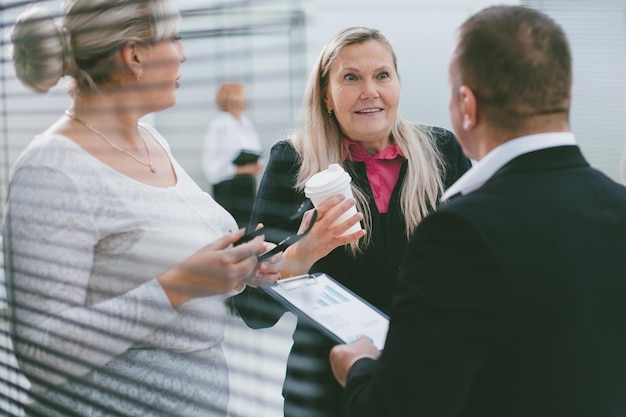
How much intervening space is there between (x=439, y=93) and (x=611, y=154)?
1851 mm

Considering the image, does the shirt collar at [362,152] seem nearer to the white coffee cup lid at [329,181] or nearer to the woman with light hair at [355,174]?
the woman with light hair at [355,174]

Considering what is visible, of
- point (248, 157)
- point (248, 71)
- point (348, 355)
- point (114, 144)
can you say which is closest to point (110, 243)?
point (114, 144)

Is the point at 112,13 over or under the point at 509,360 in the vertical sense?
over

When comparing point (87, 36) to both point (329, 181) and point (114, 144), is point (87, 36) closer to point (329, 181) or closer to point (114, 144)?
Result: point (114, 144)

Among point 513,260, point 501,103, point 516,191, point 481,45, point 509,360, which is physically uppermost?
point 481,45

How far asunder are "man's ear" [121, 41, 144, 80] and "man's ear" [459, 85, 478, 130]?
71 cm

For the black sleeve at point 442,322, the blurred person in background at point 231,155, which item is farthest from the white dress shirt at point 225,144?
the black sleeve at point 442,322

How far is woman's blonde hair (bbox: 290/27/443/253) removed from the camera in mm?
2021

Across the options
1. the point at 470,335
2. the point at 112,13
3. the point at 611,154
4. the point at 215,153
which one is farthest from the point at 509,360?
the point at 611,154

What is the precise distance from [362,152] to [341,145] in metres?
0.08

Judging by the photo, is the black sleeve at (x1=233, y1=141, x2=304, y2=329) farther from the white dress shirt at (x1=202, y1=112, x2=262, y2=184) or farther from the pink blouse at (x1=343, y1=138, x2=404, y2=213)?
the white dress shirt at (x1=202, y1=112, x2=262, y2=184)

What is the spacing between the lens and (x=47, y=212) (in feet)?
4.54

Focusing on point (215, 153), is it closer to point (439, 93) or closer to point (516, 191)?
point (439, 93)

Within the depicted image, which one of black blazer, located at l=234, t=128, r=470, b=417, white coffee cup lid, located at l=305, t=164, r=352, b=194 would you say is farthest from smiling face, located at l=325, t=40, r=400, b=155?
white coffee cup lid, located at l=305, t=164, r=352, b=194
